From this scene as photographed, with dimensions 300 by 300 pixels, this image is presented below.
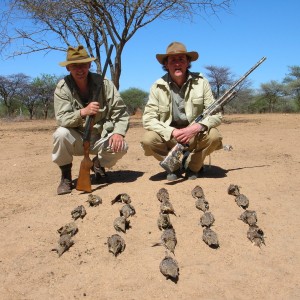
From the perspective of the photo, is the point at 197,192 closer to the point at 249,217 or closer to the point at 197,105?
the point at 249,217

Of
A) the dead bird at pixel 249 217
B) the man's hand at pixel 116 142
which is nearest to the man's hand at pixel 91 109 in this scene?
the man's hand at pixel 116 142

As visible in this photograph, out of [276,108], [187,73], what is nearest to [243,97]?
[276,108]

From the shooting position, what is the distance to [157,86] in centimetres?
493

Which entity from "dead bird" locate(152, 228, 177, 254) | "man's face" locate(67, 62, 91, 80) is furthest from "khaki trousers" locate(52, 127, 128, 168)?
"dead bird" locate(152, 228, 177, 254)

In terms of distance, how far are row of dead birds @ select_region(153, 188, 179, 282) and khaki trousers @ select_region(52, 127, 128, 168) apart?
960 millimetres

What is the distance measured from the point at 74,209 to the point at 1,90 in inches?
1222

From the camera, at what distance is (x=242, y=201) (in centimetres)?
415

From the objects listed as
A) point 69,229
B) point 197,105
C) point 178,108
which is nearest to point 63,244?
point 69,229

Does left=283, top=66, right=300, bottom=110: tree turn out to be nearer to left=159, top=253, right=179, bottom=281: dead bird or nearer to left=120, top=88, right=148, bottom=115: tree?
left=120, top=88, right=148, bottom=115: tree

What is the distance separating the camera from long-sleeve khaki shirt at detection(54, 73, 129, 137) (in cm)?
474

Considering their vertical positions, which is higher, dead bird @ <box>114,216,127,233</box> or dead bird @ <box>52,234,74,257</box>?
dead bird @ <box>114,216,127,233</box>

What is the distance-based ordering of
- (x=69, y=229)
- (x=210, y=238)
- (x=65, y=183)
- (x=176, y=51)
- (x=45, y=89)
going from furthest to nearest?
(x=45, y=89), (x=65, y=183), (x=176, y=51), (x=69, y=229), (x=210, y=238)

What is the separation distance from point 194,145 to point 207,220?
137 centimetres

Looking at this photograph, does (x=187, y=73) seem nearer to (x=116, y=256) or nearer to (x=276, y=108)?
(x=116, y=256)
